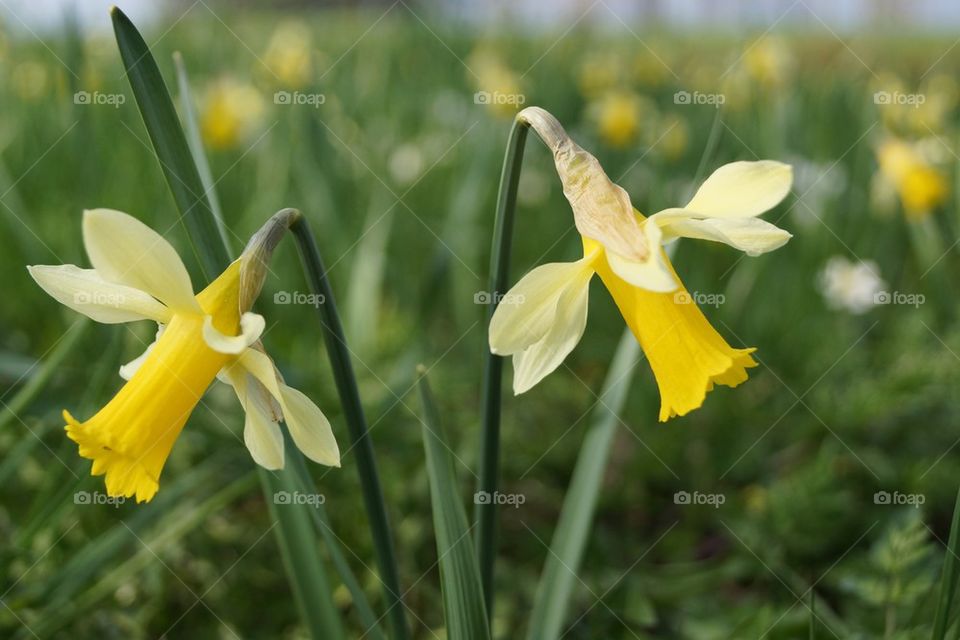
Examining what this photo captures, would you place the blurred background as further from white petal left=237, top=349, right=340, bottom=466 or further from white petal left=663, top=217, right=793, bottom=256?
white petal left=237, top=349, right=340, bottom=466

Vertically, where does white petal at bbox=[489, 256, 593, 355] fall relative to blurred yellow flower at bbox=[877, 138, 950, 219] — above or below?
above

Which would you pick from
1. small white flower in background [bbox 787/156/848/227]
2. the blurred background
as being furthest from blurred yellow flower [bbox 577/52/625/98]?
small white flower in background [bbox 787/156/848/227]

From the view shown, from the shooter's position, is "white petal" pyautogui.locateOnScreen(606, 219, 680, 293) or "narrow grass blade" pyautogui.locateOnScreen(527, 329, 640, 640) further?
"narrow grass blade" pyautogui.locateOnScreen(527, 329, 640, 640)

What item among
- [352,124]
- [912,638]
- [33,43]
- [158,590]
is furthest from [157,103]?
[33,43]

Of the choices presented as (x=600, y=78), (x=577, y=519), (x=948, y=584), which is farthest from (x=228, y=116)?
(x=948, y=584)

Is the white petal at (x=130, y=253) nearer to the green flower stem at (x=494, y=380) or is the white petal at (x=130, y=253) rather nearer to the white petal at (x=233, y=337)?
the white petal at (x=233, y=337)

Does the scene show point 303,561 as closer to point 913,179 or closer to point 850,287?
point 850,287
